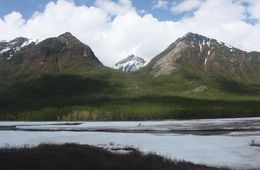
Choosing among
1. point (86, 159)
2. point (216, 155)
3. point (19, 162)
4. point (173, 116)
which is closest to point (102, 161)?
point (86, 159)

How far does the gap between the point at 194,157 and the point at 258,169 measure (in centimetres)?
976

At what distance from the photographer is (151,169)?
25828 mm

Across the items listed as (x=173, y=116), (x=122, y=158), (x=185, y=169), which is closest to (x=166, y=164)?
(x=185, y=169)

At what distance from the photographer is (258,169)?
3030 centimetres

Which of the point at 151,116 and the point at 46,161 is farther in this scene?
the point at 151,116

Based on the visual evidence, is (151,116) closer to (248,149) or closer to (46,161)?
(248,149)

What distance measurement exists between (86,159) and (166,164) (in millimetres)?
5149

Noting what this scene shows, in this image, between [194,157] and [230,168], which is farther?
[194,157]

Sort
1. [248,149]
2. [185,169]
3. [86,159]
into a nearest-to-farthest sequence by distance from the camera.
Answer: [185,169] → [86,159] → [248,149]

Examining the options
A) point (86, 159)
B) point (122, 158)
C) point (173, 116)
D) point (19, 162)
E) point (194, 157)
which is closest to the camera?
point (19, 162)

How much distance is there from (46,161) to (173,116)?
567 ft

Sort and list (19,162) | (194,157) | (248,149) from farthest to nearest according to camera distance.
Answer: (248,149) < (194,157) < (19,162)

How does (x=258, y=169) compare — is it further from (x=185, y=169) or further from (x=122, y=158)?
(x=122, y=158)

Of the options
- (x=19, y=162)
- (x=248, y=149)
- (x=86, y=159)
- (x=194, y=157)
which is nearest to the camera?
(x=19, y=162)
